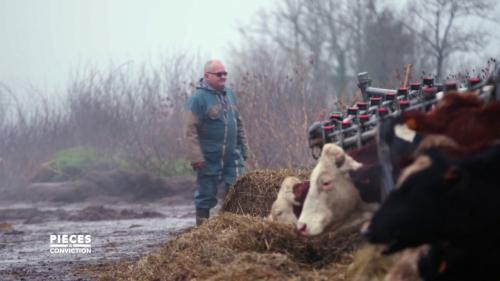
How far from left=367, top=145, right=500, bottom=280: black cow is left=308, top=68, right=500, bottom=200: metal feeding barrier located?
3.00 feet

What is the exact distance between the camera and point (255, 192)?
Result: 33.4 feet

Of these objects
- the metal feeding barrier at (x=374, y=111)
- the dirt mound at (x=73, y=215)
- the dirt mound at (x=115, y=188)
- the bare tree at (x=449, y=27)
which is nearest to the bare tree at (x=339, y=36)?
the bare tree at (x=449, y=27)

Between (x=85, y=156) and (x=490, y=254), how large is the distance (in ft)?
68.2

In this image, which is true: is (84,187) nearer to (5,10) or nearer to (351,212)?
(351,212)

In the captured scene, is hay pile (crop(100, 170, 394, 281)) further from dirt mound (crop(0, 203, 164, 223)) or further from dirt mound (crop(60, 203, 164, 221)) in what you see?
dirt mound (crop(0, 203, 164, 223))

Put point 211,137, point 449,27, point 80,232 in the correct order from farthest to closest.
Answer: point 449,27, point 80,232, point 211,137

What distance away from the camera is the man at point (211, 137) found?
482 inches

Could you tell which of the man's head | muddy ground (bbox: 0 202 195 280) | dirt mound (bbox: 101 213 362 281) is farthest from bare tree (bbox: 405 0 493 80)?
dirt mound (bbox: 101 213 362 281)

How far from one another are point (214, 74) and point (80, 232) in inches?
127

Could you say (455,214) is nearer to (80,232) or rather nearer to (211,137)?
(211,137)

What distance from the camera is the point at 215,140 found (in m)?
12.4

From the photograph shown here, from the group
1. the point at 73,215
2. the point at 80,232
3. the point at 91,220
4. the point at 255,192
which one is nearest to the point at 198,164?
the point at 255,192

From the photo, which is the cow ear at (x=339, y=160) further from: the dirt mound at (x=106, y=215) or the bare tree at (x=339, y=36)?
the bare tree at (x=339, y=36)

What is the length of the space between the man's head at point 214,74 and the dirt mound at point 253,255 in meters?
4.46
